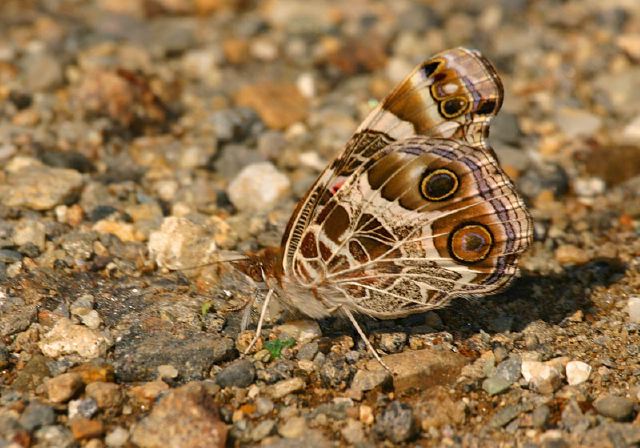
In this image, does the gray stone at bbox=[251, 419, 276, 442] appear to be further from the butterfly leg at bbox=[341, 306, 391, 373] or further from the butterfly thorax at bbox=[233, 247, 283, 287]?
the butterfly thorax at bbox=[233, 247, 283, 287]

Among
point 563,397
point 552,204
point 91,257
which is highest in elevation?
point 552,204

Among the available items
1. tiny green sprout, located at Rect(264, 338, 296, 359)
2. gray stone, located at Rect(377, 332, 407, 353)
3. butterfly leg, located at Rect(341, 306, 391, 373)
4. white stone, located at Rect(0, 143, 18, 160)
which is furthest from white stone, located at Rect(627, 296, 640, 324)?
white stone, located at Rect(0, 143, 18, 160)

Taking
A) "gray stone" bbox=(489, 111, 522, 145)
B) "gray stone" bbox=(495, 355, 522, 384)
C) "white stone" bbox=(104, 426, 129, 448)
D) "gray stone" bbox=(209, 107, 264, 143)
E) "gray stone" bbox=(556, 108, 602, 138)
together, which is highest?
"gray stone" bbox=(556, 108, 602, 138)

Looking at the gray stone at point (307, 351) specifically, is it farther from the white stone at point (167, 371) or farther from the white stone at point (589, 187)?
the white stone at point (589, 187)

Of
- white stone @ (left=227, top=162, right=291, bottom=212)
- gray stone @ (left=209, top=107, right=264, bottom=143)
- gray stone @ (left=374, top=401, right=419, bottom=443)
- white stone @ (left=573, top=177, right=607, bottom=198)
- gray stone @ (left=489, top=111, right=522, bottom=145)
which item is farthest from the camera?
gray stone @ (left=489, top=111, right=522, bottom=145)

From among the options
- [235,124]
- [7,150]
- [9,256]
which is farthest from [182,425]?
[235,124]

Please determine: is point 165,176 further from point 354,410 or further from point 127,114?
point 354,410

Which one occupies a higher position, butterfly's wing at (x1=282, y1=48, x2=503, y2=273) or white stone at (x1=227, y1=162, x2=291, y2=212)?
butterfly's wing at (x1=282, y1=48, x2=503, y2=273)

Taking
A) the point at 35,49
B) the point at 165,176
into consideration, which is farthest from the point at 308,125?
the point at 35,49
